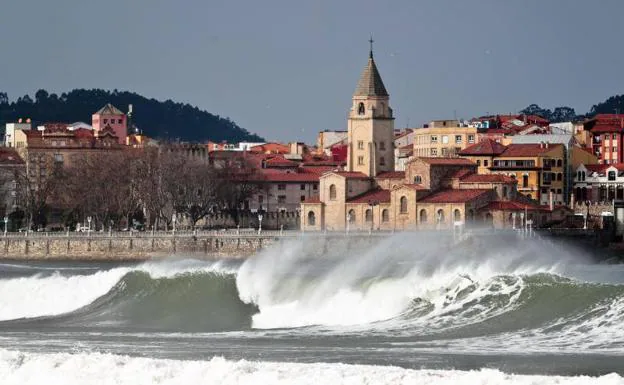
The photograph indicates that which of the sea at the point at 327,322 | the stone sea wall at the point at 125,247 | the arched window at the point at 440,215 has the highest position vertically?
the arched window at the point at 440,215

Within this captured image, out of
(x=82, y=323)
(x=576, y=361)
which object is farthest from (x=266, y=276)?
(x=576, y=361)

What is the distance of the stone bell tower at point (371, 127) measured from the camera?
123 m

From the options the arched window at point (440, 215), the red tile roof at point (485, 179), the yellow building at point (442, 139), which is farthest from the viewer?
the yellow building at point (442, 139)

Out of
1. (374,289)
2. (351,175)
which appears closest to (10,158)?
(351,175)

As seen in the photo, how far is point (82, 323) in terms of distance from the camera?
72625mm

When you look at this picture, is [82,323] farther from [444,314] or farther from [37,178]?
[37,178]

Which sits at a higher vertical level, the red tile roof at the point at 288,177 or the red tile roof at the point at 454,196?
the red tile roof at the point at 288,177

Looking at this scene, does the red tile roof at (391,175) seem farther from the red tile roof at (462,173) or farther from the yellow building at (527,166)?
the yellow building at (527,166)

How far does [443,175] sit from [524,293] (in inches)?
1941

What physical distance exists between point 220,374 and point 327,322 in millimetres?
17611

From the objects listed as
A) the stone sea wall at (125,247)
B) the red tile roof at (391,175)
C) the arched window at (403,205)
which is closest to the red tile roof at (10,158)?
the stone sea wall at (125,247)

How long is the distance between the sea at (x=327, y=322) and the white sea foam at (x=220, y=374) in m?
0.05

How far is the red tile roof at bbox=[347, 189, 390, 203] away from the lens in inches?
4654

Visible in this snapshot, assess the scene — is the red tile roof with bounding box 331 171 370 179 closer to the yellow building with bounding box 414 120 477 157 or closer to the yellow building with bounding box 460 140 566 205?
the yellow building with bounding box 460 140 566 205
